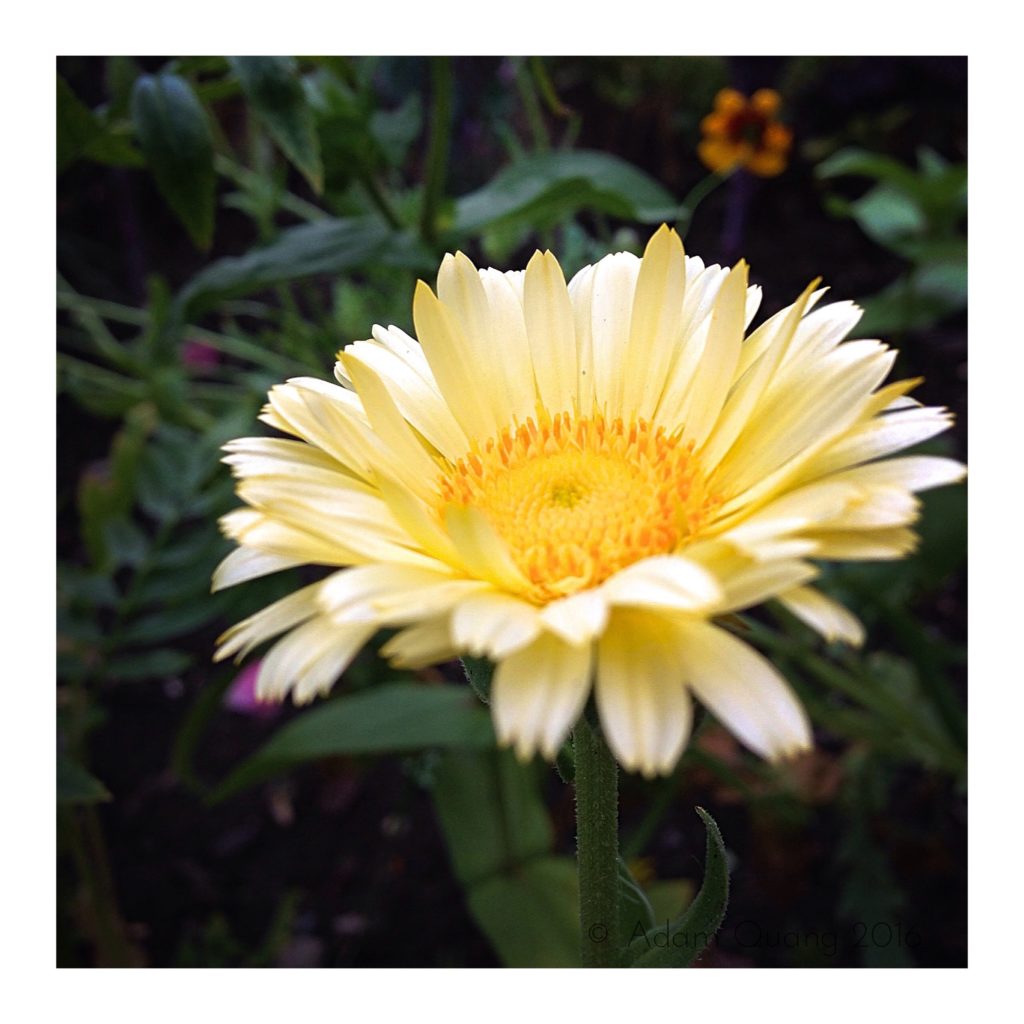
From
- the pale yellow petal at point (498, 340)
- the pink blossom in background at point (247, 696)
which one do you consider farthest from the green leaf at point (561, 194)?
the pink blossom in background at point (247, 696)

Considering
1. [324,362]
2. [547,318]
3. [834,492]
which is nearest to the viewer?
[834,492]

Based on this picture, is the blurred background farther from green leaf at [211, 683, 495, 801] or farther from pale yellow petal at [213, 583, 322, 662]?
pale yellow petal at [213, 583, 322, 662]

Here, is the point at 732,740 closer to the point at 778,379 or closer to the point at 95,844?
the point at 95,844

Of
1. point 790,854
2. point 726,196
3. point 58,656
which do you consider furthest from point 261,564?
point 726,196

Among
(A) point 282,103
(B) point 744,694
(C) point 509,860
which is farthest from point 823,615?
(C) point 509,860

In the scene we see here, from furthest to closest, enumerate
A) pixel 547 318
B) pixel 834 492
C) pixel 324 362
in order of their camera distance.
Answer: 1. pixel 324 362
2. pixel 547 318
3. pixel 834 492

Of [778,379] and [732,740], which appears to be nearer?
[778,379]

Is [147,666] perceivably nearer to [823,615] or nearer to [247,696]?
[247,696]
